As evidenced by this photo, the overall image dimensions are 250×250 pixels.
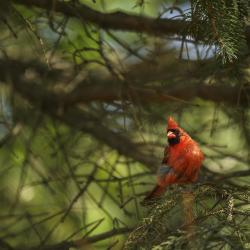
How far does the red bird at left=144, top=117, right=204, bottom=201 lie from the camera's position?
3898mm

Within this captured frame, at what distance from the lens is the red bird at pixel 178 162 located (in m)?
3.90

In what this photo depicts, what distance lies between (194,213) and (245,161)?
193 centimetres

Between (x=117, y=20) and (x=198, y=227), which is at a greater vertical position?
(x=117, y=20)

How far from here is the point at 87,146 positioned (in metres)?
4.87

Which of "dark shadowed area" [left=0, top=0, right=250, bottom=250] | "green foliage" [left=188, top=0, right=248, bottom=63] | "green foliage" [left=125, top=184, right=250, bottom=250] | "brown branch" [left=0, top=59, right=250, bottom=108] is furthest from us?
"brown branch" [left=0, top=59, right=250, bottom=108]

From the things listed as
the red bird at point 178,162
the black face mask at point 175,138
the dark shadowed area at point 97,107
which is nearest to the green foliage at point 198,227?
the dark shadowed area at point 97,107

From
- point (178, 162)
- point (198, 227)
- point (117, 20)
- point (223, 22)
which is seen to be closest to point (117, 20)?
point (117, 20)

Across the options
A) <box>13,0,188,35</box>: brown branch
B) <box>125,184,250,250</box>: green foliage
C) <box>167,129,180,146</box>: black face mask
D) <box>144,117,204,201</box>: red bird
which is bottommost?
<box>144,117,204,201</box>: red bird

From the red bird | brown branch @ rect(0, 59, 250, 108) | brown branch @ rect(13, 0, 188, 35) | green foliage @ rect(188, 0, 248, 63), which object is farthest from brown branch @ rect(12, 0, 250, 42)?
green foliage @ rect(188, 0, 248, 63)

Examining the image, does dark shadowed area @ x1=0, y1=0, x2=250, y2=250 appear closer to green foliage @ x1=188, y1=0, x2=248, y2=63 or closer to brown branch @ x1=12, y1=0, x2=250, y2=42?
brown branch @ x1=12, y1=0, x2=250, y2=42

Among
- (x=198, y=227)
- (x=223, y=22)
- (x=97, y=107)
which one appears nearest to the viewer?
(x=198, y=227)

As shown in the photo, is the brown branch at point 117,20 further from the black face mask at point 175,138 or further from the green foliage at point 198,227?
the green foliage at point 198,227

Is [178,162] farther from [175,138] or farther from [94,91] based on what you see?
[94,91]

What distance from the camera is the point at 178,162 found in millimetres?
3955
